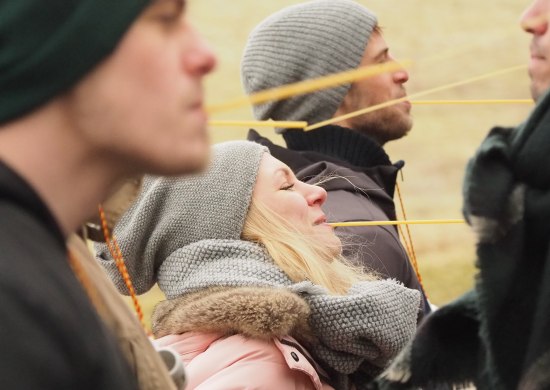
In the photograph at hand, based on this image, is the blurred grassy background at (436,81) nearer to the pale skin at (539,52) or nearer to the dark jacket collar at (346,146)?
the dark jacket collar at (346,146)

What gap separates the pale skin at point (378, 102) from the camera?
328 cm

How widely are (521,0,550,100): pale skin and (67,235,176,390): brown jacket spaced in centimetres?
64

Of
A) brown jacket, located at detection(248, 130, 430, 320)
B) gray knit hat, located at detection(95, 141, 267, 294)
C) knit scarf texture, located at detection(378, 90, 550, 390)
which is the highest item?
knit scarf texture, located at detection(378, 90, 550, 390)

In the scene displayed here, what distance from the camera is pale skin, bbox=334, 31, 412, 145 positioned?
10.8 feet

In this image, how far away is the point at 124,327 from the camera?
135 cm

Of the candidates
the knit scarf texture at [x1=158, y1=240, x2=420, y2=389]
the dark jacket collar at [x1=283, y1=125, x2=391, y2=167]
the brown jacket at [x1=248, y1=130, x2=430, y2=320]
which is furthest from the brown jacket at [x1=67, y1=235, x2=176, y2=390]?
the dark jacket collar at [x1=283, y1=125, x2=391, y2=167]

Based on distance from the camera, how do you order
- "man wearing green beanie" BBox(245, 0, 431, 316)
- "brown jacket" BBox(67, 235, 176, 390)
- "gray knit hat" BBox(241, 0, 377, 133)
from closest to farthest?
1. "brown jacket" BBox(67, 235, 176, 390)
2. "man wearing green beanie" BBox(245, 0, 431, 316)
3. "gray knit hat" BBox(241, 0, 377, 133)

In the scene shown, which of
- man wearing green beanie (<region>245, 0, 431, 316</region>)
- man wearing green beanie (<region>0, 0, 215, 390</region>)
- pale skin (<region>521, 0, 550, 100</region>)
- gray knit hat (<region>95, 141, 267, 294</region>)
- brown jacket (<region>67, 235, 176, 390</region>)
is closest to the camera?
man wearing green beanie (<region>0, 0, 215, 390</region>)

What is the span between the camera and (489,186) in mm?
1406

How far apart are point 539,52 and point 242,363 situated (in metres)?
0.83

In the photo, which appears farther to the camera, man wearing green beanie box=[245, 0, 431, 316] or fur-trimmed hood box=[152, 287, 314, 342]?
man wearing green beanie box=[245, 0, 431, 316]

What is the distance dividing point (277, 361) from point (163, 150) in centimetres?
103

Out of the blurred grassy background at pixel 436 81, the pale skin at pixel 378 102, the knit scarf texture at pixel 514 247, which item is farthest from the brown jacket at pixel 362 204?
the blurred grassy background at pixel 436 81

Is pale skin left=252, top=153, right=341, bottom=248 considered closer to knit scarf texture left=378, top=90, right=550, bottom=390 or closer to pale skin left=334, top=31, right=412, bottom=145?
pale skin left=334, top=31, right=412, bottom=145
